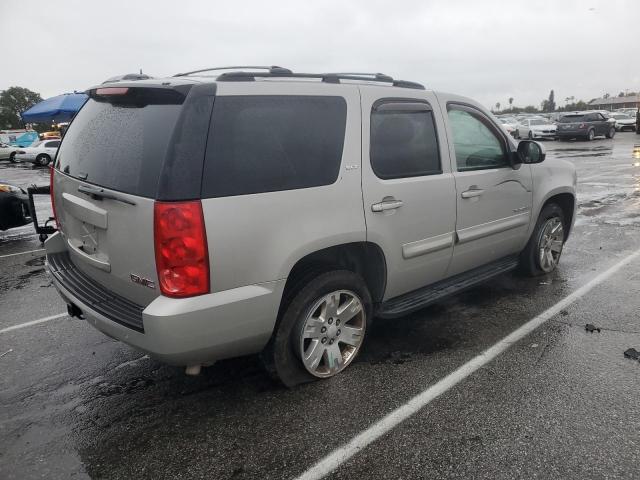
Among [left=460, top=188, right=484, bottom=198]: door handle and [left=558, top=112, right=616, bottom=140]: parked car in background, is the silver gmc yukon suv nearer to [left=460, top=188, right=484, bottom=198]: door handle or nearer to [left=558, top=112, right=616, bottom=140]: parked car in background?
[left=460, top=188, right=484, bottom=198]: door handle

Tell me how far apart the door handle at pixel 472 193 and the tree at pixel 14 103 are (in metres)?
83.4

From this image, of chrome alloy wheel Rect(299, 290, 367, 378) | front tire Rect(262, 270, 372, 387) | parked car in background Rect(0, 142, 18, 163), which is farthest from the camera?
parked car in background Rect(0, 142, 18, 163)

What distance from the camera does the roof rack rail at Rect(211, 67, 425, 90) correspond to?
2.68 m

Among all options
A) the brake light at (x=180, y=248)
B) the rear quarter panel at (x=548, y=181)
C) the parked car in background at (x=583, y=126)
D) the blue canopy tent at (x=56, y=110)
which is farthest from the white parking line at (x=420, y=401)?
the parked car in background at (x=583, y=126)

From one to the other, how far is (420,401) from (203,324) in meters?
1.40

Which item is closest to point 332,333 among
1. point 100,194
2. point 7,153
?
point 100,194

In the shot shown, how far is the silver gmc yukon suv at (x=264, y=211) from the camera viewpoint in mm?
2449

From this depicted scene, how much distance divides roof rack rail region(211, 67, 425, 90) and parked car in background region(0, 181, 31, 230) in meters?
5.86

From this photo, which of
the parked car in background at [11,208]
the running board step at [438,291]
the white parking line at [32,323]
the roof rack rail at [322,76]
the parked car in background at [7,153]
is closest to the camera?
the roof rack rail at [322,76]

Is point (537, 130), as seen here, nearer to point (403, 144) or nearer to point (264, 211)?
point (403, 144)

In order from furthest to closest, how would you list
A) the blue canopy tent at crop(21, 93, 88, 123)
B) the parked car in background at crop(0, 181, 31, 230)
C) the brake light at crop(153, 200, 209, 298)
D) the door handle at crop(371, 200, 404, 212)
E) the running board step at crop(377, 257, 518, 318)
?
the blue canopy tent at crop(21, 93, 88, 123), the parked car in background at crop(0, 181, 31, 230), the running board step at crop(377, 257, 518, 318), the door handle at crop(371, 200, 404, 212), the brake light at crop(153, 200, 209, 298)

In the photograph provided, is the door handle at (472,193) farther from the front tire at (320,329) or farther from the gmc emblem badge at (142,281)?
the gmc emblem badge at (142,281)

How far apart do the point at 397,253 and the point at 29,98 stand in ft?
313

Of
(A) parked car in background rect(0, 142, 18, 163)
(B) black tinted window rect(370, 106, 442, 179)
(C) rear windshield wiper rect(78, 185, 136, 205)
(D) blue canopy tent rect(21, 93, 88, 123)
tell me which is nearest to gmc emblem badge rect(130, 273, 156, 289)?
(C) rear windshield wiper rect(78, 185, 136, 205)
